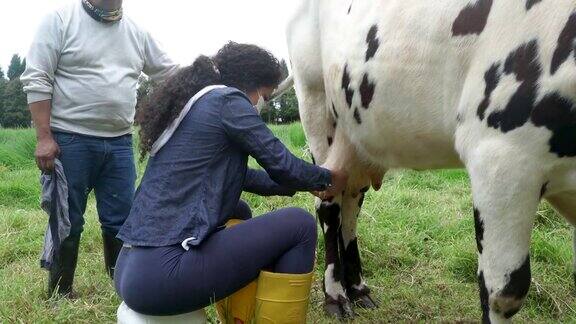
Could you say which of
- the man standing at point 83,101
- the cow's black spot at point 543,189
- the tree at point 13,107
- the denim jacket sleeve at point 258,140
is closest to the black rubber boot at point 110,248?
the man standing at point 83,101

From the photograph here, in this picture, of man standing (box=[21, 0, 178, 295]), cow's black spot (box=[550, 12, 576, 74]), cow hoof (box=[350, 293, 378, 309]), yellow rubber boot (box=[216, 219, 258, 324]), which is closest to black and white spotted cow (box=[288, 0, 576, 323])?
cow's black spot (box=[550, 12, 576, 74])

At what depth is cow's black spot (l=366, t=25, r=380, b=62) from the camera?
287 cm

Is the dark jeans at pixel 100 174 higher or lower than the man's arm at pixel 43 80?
lower

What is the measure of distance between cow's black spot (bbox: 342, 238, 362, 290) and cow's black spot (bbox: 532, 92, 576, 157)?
1.87 m

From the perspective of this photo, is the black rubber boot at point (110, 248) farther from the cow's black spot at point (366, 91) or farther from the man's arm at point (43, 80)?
the cow's black spot at point (366, 91)

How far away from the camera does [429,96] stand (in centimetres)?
263

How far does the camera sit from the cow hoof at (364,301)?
12.0ft

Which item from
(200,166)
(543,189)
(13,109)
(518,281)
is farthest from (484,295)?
(13,109)

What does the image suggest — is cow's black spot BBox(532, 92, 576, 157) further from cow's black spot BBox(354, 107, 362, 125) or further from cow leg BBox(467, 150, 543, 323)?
cow's black spot BBox(354, 107, 362, 125)

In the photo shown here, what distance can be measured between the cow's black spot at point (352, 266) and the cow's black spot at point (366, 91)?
1.16 m

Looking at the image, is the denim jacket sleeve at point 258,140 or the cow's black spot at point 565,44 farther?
the denim jacket sleeve at point 258,140

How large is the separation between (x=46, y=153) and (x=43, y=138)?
0.08 meters

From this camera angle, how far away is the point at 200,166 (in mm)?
2494

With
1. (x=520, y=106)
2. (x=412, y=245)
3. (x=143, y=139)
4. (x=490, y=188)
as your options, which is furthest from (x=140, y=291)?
(x=412, y=245)
